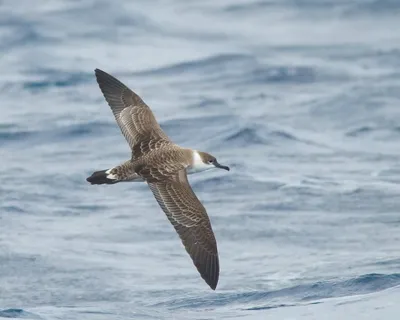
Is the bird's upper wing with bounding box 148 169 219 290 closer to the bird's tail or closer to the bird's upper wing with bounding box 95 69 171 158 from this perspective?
the bird's tail

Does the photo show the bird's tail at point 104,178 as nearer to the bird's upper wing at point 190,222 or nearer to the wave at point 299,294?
the bird's upper wing at point 190,222

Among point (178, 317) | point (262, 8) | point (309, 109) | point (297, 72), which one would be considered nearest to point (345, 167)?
point (309, 109)

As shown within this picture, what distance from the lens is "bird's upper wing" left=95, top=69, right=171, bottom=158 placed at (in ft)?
38.5

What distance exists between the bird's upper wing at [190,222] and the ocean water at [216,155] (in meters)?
1.23

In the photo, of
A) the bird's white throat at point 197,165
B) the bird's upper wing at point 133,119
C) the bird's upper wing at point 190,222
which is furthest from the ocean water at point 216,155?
the bird's upper wing at point 133,119

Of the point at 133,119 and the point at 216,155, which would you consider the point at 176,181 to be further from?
the point at 216,155

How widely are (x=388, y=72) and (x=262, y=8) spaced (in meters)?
3.41

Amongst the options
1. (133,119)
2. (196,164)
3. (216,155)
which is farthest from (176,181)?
(216,155)

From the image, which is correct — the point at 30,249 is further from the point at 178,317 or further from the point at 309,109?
the point at 309,109

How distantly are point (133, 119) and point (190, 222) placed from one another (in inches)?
62.5

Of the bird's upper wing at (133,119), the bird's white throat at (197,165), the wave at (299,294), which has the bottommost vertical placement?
the wave at (299,294)

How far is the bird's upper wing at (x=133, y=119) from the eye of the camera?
38.5 feet

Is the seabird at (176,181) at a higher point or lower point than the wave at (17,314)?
higher

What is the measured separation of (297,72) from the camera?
66.6 feet
